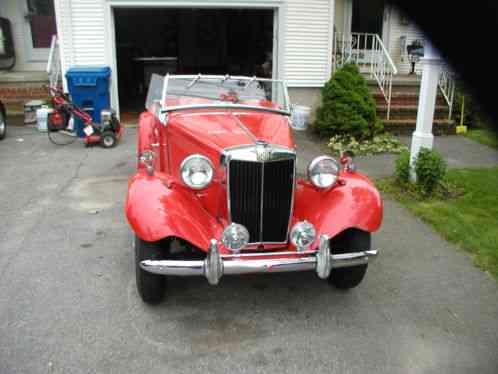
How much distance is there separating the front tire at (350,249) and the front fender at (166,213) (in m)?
1.00

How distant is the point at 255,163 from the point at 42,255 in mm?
2392

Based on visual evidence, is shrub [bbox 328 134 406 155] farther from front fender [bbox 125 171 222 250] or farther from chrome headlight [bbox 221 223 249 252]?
chrome headlight [bbox 221 223 249 252]

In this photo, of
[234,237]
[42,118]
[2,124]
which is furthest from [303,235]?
[42,118]

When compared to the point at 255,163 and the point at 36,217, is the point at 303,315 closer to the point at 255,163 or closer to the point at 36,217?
the point at 255,163

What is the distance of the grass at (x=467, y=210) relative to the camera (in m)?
4.75

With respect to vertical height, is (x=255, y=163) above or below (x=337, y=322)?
above

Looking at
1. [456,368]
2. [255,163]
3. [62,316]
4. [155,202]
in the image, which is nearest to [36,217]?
[62,316]

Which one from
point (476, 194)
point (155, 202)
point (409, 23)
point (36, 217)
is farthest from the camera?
point (476, 194)

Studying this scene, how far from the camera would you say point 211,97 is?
476cm

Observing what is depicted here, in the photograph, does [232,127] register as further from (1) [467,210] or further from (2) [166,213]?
(1) [467,210]

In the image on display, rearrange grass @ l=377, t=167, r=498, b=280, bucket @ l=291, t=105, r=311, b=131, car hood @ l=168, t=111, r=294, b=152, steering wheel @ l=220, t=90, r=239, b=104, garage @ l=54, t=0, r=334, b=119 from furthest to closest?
1. garage @ l=54, t=0, r=334, b=119
2. bucket @ l=291, t=105, r=311, b=131
3. grass @ l=377, t=167, r=498, b=280
4. steering wheel @ l=220, t=90, r=239, b=104
5. car hood @ l=168, t=111, r=294, b=152

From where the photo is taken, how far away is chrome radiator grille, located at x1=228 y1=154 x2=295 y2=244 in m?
3.56

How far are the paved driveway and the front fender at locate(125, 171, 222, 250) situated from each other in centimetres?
66

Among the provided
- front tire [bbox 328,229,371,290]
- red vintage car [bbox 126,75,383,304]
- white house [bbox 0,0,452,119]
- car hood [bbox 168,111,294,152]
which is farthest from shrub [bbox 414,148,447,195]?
front tire [bbox 328,229,371,290]
